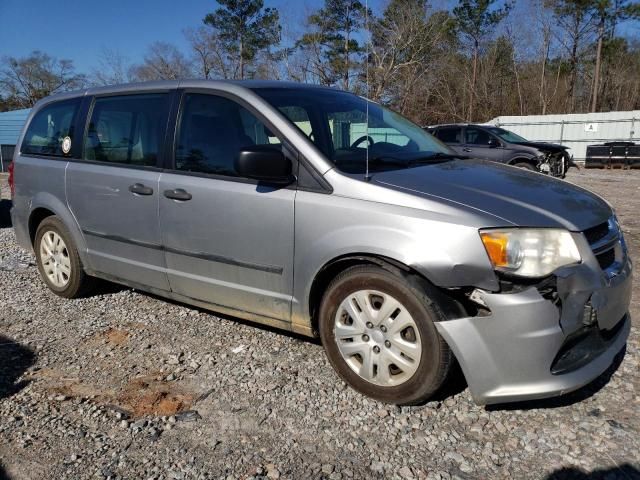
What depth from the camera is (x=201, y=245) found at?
11.4 ft

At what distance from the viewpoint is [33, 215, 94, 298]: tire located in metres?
4.52

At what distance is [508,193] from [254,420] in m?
1.81

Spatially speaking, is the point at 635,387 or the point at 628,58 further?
the point at 628,58

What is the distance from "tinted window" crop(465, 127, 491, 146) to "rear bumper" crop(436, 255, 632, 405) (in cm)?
1221

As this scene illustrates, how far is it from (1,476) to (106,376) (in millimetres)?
969

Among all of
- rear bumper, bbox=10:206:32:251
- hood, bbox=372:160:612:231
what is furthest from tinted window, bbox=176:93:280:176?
rear bumper, bbox=10:206:32:251

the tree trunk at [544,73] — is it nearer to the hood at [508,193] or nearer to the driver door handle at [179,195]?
the hood at [508,193]

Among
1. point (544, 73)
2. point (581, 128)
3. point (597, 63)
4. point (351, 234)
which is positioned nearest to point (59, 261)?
point (351, 234)

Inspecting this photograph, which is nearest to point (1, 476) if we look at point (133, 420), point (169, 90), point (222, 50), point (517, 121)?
point (133, 420)

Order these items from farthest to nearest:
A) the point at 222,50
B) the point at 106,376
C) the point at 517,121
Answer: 1. the point at 222,50
2. the point at 517,121
3. the point at 106,376

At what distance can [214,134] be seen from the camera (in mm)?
3516

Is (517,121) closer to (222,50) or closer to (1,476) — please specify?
(222,50)

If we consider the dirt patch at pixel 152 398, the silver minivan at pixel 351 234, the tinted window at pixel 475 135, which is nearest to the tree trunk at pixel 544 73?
the tinted window at pixel 475 135

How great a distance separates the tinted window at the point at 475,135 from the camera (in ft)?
46.4
